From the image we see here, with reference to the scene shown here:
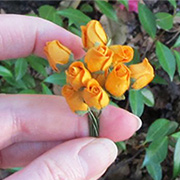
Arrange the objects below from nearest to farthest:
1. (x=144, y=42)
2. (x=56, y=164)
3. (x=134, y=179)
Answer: (x=56, y=164), (x=134, y=179), (x=144, y=42)

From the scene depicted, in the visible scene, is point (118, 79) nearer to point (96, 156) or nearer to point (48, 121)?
point (96, 156)

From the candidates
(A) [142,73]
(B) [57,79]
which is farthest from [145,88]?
(A) [142,73]

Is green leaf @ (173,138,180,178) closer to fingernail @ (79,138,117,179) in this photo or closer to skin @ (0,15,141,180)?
skin @ (0,15,141,180)

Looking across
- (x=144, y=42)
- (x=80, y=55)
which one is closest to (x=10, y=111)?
(x=80, y=55)

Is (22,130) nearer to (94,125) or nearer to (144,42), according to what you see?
(94,125)

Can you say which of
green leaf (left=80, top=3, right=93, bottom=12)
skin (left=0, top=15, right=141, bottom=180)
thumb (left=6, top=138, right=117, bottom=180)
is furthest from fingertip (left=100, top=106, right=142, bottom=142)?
green leaf (left=80, top=3, right=93, bottom=12)

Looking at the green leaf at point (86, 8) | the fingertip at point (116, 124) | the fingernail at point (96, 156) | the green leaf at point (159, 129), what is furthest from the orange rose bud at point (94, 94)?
the green leaf at point (86, 8)
